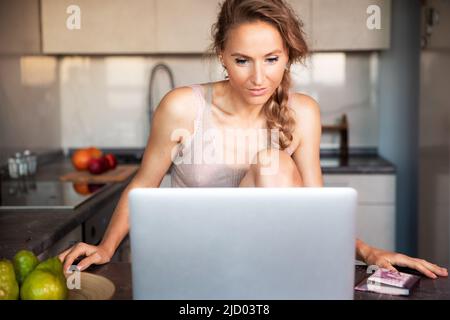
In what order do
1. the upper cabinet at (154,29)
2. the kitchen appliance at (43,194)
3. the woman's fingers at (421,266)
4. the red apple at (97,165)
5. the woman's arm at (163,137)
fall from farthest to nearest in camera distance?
the upper cabinet at (154,29)
the red apple at (97,165)
the kitchen appliance at (43,194)
the woman's arm at (163,137)
the woman's fingers at (421,266)

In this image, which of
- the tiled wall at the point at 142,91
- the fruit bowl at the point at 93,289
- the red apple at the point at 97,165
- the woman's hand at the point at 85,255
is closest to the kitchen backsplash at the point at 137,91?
the tiled wall at the point at 142,91

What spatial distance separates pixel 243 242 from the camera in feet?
2.57

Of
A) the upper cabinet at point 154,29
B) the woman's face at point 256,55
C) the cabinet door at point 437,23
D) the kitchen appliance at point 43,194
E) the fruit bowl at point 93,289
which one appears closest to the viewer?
the fruit bowl at point 93,289

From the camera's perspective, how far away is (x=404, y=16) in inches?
113

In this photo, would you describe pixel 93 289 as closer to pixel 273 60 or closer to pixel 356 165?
pixel 273 60

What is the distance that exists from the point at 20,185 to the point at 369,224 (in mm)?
1461

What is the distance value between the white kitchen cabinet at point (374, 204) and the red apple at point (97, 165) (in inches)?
37.0

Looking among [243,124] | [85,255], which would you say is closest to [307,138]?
[243,124]

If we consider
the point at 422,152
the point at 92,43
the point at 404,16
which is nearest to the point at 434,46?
the point at 422,152

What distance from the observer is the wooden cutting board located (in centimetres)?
235

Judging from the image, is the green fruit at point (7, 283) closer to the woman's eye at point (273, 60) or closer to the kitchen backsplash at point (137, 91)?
the woman's eye at point (273, 60)

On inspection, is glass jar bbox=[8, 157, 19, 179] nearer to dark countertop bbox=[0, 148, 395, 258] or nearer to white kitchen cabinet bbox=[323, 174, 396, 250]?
dark countertop bbox=[0, 148, 395, 258]

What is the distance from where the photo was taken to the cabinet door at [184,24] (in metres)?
2.75
